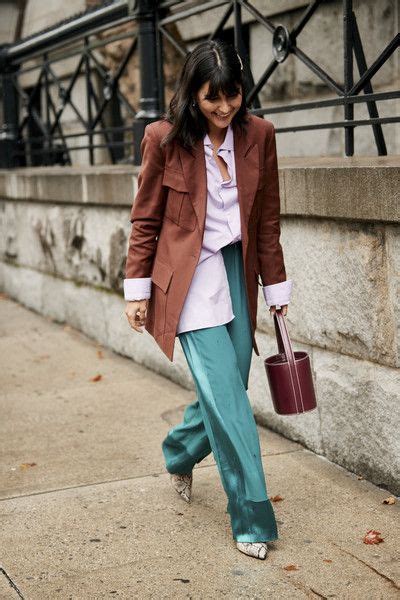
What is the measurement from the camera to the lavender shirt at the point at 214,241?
3986 millimetres

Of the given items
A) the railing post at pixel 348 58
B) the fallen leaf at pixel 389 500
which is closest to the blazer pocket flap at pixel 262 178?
the railing post at pixel 348 58

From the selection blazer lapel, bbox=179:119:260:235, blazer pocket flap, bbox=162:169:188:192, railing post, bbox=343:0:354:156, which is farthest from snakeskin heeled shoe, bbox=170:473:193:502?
railing post, bbox=343:0:354:156

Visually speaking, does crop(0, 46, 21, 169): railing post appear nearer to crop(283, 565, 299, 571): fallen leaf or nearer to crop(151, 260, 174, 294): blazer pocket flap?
crop(151, 260, 174, 294): blazer pocket flap

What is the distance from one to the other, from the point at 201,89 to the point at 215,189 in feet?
1.26

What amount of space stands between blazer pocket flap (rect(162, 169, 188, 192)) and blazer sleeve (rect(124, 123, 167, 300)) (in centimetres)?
2

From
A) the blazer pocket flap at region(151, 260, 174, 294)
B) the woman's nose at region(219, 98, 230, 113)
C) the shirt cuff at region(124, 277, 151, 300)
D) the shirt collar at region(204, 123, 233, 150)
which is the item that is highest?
the woman's nose at region(219, 98, 230, 113)

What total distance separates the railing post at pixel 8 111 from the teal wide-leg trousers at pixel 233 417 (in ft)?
21.7

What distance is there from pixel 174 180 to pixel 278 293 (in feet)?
2.01

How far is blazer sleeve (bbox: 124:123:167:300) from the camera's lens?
3.99m

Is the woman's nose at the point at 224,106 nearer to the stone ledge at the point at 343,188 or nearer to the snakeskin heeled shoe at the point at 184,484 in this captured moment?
the stone ledge at the point at 343,188

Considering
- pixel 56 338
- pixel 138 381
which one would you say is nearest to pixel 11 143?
pixel 56 338

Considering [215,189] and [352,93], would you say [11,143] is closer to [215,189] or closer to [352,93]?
[352,93]

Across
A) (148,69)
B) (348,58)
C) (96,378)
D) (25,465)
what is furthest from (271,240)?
(148,69)

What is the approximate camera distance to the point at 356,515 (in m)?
4.30
